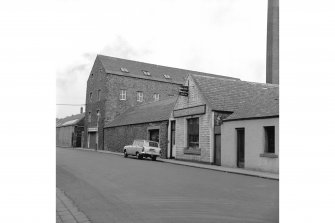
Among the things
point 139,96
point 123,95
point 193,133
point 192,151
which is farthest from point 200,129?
point 139,96

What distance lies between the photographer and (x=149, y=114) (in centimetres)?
3366

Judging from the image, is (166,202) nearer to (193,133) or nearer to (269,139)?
(269,139)

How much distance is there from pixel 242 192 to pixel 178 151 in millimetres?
15936

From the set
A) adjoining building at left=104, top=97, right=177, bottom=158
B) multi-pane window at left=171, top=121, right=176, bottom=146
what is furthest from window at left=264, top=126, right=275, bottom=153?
adjoining building at left=104, top=97, right=177, bottom=158

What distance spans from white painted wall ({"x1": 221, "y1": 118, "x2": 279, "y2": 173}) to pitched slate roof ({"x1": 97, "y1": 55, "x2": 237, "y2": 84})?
25.5 meters

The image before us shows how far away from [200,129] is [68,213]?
17230mm

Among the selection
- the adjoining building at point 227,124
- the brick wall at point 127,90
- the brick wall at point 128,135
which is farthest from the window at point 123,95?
the adjoining building at point 227,124

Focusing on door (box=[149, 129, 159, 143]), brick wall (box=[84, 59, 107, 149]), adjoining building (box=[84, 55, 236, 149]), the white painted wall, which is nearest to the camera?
the white painted wall

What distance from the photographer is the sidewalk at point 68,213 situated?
19.3ft

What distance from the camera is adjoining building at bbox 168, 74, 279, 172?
1770cm

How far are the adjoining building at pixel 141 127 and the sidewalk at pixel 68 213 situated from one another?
20.2m

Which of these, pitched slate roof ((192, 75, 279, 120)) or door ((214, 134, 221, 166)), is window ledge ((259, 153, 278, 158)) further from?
door ((214, 134, 221, 166))
